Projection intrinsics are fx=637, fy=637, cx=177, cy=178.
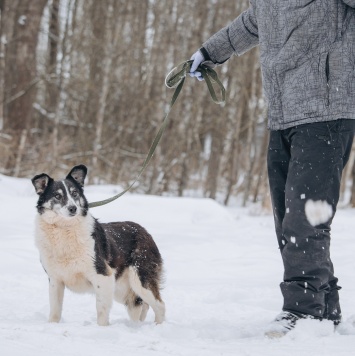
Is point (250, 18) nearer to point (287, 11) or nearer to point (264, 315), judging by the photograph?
point (287, 11)

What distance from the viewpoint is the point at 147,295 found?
487 cm

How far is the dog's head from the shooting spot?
4.62 metres

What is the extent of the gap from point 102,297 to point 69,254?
38 cm

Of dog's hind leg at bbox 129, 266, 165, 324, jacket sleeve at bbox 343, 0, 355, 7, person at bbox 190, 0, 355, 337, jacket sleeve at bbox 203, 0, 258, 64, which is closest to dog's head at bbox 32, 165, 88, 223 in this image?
dog's hind leg at bbox 129, 266, 165, 324

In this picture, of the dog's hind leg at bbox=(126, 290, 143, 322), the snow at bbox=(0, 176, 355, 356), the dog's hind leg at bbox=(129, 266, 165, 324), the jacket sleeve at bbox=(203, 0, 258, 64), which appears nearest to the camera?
the snow at bbox=(0, 176, 355, 356)

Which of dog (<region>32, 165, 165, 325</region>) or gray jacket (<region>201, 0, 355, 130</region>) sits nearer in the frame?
gray jacket (<region>201, 0, 355, 130</region>)

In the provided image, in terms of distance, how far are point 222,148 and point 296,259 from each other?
688 inches

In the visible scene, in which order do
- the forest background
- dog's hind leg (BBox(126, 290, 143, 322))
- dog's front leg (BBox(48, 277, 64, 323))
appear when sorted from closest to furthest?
dog's front leg (BBox(48, 277, 64, 323)), dog's hind leg (BBox(126, 290, 143, 322)), the forest background

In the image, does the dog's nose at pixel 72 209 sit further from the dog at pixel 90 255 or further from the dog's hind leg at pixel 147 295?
the dog's hind leg at pixel 147 295

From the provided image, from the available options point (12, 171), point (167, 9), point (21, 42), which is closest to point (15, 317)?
point (12, 171)

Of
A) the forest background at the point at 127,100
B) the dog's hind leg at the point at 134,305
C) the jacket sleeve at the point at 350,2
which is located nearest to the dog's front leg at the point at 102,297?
the dog's hind leg at the point at 134,305

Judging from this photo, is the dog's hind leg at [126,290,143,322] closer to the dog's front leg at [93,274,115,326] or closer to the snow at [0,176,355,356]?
the snow at [0,176,355,356]

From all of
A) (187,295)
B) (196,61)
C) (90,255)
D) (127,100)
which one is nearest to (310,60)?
(196,61)

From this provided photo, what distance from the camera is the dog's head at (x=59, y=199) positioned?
4625mm
